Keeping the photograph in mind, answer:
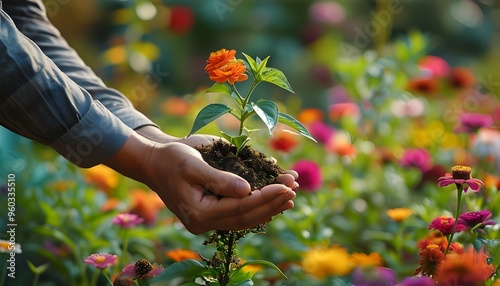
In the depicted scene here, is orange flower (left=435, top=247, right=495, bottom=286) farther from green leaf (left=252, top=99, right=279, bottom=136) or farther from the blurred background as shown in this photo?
the blurred background

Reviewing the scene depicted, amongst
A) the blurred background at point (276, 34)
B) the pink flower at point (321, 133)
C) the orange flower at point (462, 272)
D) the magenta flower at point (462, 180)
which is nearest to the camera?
the orange flower at point (462, 272)

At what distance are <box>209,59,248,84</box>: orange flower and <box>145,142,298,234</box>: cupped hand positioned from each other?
0.12 m

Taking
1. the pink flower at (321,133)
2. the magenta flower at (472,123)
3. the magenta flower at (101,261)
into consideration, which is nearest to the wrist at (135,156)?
the magenta flower at (101,261)

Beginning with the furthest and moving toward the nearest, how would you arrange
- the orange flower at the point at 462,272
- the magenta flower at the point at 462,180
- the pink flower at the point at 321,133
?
the pink flower at the point at 321,133
the magenta flower at the point at 462,180
the orange flower at the point at 462,272

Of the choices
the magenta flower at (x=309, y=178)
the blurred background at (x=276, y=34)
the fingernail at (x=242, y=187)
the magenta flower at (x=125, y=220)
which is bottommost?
the fingernail at (x=242, y=187)

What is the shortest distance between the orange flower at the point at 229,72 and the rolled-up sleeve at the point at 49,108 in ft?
0.57

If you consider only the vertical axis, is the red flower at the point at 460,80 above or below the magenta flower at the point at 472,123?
above

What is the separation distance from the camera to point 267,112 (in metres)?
1.08

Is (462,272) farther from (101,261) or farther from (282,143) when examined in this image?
(282,143)

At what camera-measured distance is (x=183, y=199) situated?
1.06 m

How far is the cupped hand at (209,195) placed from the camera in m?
1.02

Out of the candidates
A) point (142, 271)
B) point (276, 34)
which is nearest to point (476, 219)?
point (142, 271)

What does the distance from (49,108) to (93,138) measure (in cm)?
8

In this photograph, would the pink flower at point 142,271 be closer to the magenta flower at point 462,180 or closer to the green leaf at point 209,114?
the green leaf at point 209,114
